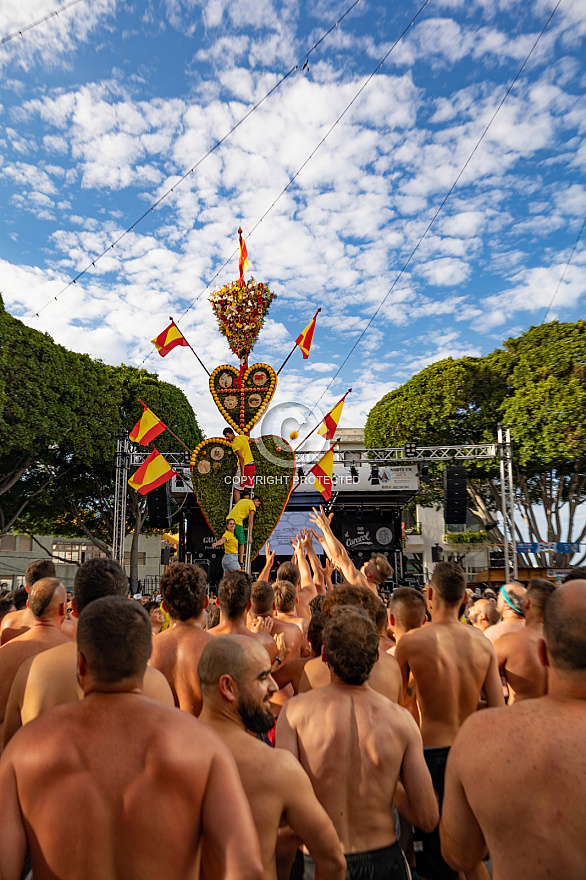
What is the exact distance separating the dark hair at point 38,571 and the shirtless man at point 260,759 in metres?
2.76

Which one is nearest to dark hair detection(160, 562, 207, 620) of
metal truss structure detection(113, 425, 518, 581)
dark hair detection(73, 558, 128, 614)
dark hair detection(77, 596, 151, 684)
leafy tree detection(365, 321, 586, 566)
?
dark hair detection(73, 558, 128, 614)

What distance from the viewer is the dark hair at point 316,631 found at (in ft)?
11.3

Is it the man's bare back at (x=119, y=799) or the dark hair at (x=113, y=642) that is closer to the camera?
the man's bare back at (x=119, y=799)

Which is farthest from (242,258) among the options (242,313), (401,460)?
(401,460)

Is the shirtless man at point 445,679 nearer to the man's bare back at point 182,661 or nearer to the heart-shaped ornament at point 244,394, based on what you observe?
the man's bare back at point 182,661

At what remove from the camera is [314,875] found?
2.22 metres

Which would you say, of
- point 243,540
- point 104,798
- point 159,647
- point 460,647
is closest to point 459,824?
point 104,798

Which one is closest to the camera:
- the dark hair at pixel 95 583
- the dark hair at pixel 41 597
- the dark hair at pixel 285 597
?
the dark hair at pixel 95 583

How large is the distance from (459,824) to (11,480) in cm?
1991

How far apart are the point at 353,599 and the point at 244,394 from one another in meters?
8.51

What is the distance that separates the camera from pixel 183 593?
141 inches

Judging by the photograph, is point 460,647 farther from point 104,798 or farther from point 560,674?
point 104,798

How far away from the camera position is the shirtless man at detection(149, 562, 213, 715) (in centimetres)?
342

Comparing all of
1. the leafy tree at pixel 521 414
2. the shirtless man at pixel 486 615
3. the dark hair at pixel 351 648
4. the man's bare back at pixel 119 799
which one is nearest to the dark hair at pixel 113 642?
the man's bare back at pixel 119 799
